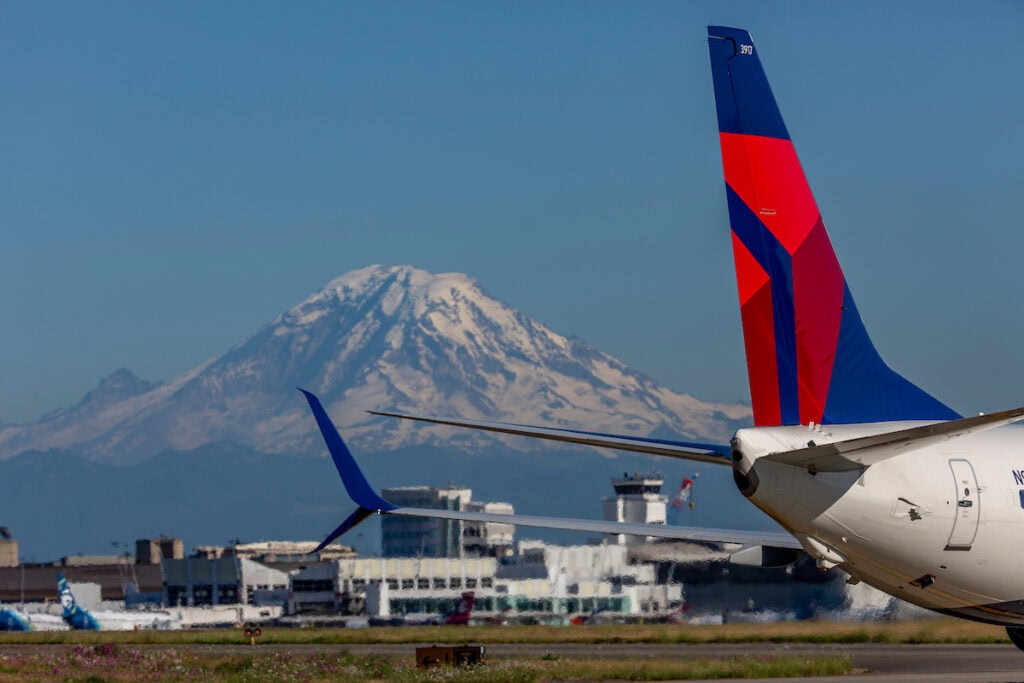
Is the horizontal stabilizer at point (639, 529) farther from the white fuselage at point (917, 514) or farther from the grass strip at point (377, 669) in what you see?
the white fuselage at point (917, 514)

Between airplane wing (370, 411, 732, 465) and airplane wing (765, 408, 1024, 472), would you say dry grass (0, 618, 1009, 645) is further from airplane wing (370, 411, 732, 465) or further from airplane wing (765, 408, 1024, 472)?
airplane wing (765, 408, 1024, 472)

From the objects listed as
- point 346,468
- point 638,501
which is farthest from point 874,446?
point 638,501

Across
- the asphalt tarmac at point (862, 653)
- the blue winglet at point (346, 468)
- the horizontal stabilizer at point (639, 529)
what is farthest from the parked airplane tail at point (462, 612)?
the horizontal stabilizer at point (639, 529)

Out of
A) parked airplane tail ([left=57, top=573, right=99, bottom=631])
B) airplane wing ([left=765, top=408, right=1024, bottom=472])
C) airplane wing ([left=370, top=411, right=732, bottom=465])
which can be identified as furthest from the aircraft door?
parked airplane tail ([left=57, top=573, right=99, bottom=631])

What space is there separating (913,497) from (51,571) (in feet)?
496

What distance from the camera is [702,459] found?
64.8 feet

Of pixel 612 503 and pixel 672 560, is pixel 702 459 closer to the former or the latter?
pixel 672 560

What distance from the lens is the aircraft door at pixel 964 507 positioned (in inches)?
797

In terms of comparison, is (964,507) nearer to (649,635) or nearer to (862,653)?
(862,653)

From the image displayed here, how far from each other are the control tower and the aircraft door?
358 feet

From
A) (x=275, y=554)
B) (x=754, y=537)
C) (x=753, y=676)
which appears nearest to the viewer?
(x=754, y=537)

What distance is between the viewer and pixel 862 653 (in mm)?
41719

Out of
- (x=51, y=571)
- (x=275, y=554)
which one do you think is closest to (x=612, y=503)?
(x=51, y=571)

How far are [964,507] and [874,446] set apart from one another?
10.7 ft
